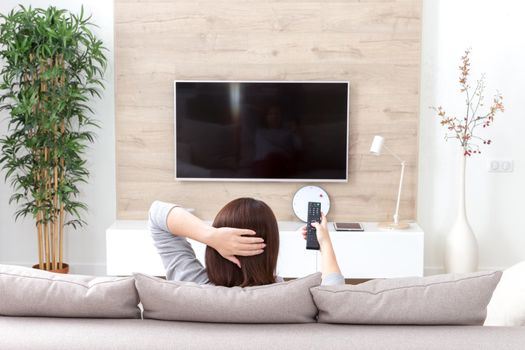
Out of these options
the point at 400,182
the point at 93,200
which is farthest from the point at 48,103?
the point at 400,182

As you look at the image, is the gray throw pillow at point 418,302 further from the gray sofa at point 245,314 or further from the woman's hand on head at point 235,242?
the woman's hand on head at point 235,242

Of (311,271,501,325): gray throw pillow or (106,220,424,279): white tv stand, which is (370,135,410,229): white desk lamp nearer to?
(106,220,424,279): white tv stand

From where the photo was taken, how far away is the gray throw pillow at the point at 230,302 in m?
1.84

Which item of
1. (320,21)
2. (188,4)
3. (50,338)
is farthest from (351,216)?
(50,338)

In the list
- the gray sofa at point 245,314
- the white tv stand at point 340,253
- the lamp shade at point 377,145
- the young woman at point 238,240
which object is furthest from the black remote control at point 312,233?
the lamp shade at point 377,145

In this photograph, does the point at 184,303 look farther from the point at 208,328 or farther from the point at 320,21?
the point at 320,21

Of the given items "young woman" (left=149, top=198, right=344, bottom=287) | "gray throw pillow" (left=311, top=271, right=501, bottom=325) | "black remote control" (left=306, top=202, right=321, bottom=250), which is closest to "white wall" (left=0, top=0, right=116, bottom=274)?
"black remote control" (left=306, top=202, right=321, bottom=250)

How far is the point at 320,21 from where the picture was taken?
483cm

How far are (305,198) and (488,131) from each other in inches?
54.8

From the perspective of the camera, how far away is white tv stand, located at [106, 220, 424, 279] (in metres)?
4.64

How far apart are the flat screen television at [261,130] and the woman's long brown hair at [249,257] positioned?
2908mm

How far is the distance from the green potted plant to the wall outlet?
284 centimetres

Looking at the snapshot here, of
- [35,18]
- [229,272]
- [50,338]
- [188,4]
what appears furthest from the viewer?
[188,4]

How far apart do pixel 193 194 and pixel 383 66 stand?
1.63 metres
